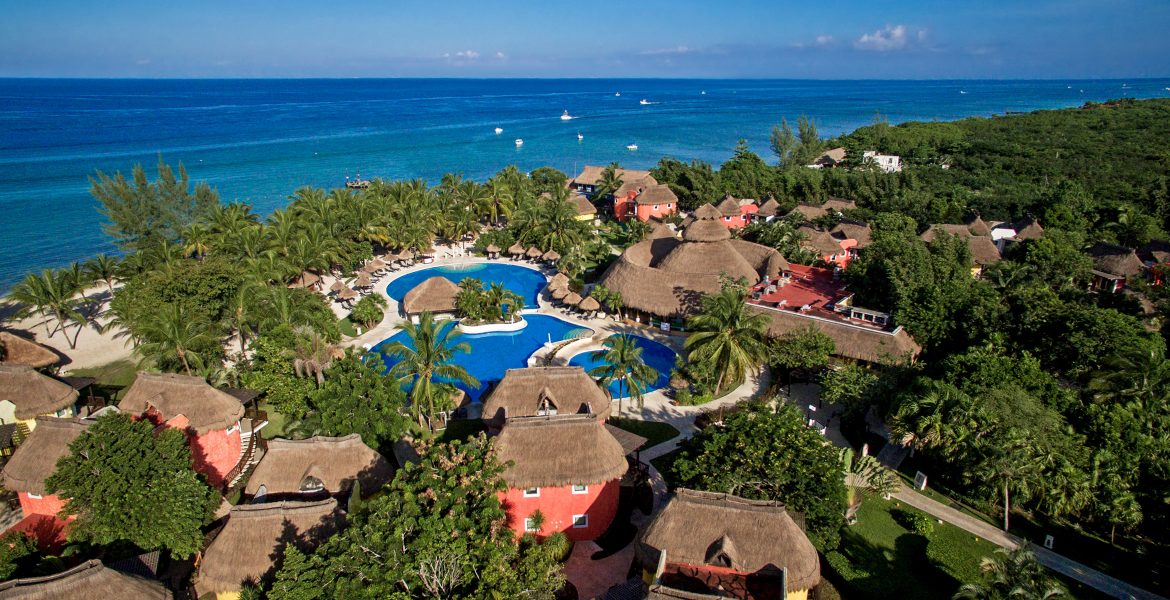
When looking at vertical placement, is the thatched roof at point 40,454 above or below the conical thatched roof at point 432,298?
above

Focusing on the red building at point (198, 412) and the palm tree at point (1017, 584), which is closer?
the palm tree at point (1017, 584)

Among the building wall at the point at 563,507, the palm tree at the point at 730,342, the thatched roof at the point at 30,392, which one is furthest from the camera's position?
the palm tree at the point at 730,342

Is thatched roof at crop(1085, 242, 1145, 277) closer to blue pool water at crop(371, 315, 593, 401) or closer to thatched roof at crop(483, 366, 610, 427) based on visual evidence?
blue pool water at crop(371, 315, 593, 401)

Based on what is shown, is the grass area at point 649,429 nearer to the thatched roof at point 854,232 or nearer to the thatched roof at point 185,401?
the thatched roof at point 185,401

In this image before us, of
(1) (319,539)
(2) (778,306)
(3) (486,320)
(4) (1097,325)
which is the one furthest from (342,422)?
(4) (1097,325)

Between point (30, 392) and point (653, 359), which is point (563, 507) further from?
point (30, 392)

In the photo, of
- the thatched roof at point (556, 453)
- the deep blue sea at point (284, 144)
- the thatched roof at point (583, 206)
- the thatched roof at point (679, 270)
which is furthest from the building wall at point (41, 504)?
the thatched roof at point (583, 206)
